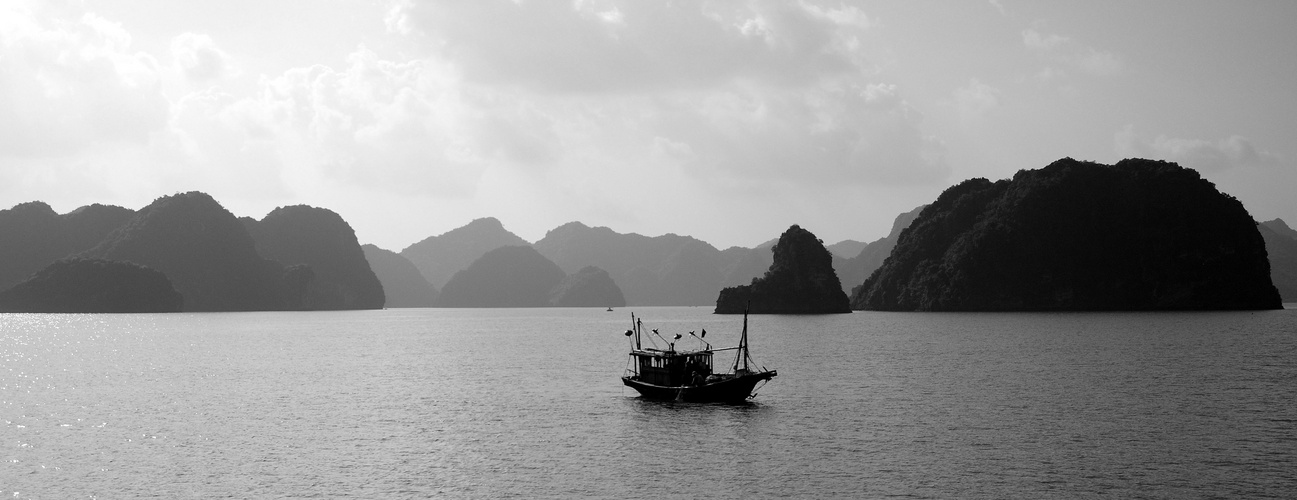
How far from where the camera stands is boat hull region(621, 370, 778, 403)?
66.2 m

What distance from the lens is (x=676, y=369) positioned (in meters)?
69.0

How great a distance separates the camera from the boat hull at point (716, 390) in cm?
6625

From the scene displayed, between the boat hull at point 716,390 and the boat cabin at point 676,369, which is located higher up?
the boat cabin at point 676,369

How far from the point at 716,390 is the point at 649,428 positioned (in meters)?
11.0

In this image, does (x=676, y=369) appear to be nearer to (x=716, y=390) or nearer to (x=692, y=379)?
(x=692, y=379)

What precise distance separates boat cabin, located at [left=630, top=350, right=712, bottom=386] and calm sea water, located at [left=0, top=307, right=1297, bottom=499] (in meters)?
3.03

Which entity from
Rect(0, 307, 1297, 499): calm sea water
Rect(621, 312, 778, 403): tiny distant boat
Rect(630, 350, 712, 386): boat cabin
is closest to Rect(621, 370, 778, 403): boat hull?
Rect(621, 312, 778, 403): tiny distant boat

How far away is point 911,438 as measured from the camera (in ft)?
170

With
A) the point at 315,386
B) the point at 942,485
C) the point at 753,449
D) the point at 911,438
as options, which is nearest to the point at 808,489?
the point at 942,485

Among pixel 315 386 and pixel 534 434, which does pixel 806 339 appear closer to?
pixel 315 386

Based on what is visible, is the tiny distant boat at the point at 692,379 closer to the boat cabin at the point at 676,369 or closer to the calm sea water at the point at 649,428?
the boat cabin at the point at 676,369

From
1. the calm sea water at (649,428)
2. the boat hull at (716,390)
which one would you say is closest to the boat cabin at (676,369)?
the boat hull at (716,390)

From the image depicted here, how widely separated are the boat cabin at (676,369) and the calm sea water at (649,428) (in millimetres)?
3030

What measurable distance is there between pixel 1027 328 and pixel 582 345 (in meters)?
73.5
